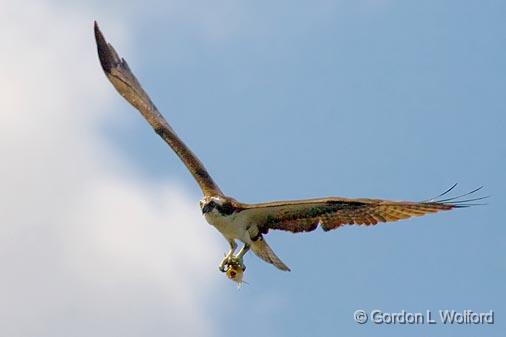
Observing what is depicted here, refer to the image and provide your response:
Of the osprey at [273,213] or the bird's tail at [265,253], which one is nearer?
the osprey at [273,213]

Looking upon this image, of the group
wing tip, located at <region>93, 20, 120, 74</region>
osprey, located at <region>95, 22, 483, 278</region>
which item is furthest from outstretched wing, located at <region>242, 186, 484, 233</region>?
wing tip, located at <region>93, 20, 120, 74</region>

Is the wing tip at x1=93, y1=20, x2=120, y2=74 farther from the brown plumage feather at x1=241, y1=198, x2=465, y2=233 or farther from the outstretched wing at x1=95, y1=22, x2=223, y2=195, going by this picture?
the brown plumage feather at x1=241, y1=198, x2=465, y2=233

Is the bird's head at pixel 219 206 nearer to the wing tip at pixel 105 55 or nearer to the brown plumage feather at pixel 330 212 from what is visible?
the brown plumage feather at pixel 330 212

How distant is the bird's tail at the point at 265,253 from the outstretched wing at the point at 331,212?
26 cm

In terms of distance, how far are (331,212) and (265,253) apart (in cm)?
176

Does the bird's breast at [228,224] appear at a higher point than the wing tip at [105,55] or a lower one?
lower

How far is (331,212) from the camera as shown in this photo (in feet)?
83.9

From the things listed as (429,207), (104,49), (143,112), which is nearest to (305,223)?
(429,207)

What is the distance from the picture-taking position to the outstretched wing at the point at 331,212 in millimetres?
24828

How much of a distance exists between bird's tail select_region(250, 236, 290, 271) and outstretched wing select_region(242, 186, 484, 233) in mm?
260

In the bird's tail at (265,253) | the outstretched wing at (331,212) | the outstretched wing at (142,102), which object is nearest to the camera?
the outstretched wing at (331,212)

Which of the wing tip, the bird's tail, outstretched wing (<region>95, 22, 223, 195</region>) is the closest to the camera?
the bird's tail

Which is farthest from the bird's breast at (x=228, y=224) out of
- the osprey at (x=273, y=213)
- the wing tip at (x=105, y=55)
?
the wing tip at (x=105, y=55)

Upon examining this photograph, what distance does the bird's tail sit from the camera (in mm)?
26641
